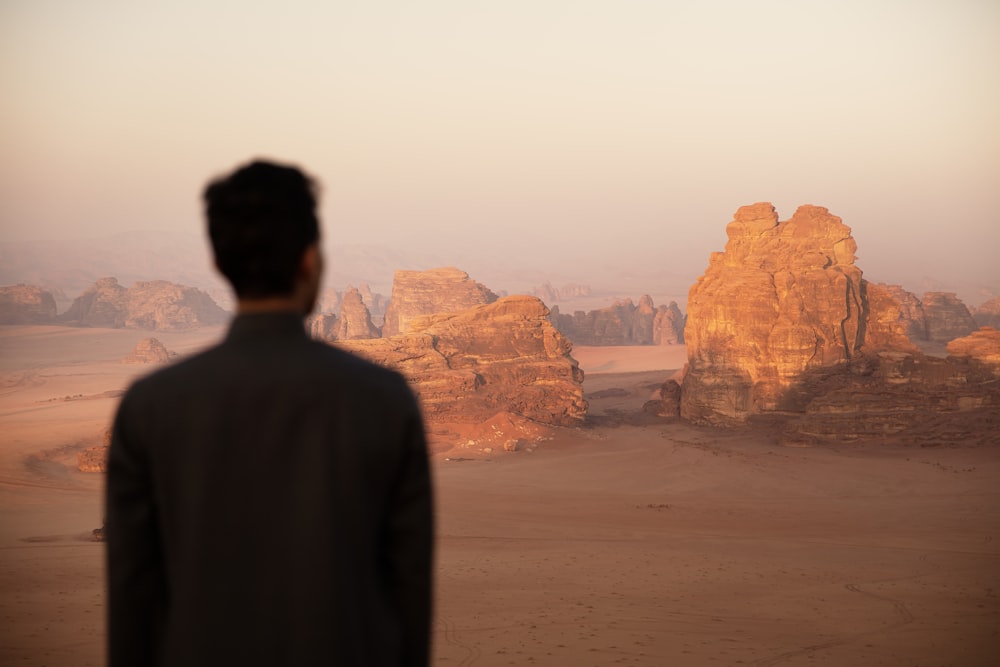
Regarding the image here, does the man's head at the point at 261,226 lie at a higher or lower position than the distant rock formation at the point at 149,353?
higher

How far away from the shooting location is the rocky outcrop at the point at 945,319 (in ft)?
200

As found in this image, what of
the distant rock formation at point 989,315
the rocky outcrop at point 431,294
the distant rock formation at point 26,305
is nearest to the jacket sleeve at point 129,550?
the rocky outcrop at point 431,294

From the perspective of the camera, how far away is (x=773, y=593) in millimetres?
13398

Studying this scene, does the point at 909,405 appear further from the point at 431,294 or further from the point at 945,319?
the point at 431,294

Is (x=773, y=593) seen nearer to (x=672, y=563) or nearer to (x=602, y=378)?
(x=672, y=563)

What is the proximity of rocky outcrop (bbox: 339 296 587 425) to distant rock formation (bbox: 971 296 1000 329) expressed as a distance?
44340 mm

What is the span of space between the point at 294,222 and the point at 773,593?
1271 centimetres

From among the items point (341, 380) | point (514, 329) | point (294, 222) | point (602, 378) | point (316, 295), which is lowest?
point (602, 378)

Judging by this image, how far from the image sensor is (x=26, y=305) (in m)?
84.6

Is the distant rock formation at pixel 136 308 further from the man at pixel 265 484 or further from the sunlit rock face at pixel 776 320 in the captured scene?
the man at pixel 265 484

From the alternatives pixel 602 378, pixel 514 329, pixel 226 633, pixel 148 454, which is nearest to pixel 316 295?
pixel 148 454

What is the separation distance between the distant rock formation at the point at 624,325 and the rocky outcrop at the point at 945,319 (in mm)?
24385

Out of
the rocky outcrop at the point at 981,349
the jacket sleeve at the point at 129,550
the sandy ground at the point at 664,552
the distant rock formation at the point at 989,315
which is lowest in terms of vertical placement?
the sandy ground at the point at 664,552

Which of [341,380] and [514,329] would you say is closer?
[341,380]
